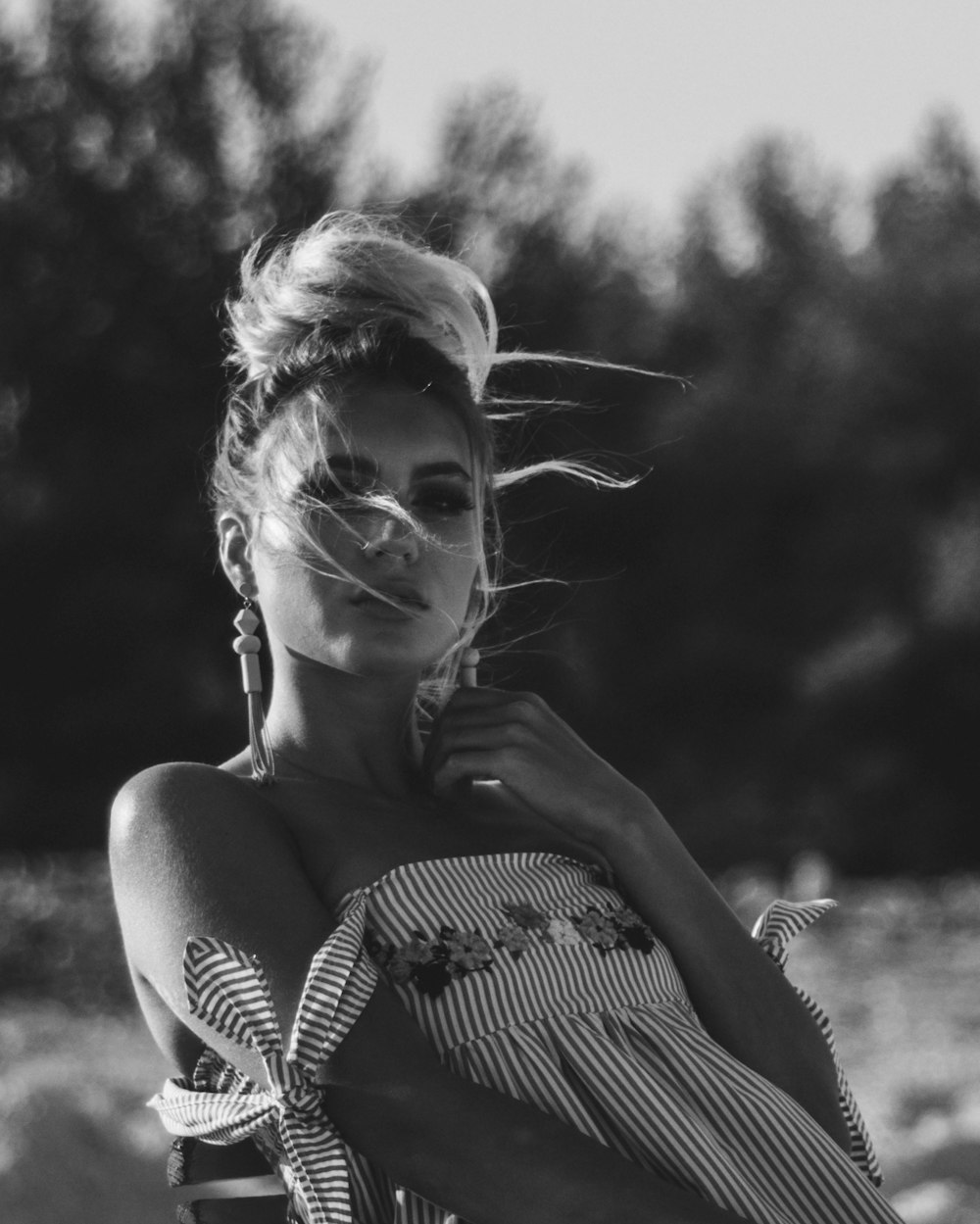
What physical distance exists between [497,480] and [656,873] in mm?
637

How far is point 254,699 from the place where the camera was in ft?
6.59

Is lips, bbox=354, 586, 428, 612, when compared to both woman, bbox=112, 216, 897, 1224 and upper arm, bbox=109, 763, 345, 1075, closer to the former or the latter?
woman, bbox=112, 216, 897, 1224

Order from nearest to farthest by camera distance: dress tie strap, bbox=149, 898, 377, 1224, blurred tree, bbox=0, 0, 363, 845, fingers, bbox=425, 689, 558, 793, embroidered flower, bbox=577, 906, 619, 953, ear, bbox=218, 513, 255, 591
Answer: dress tie strap, bbox=149, 898, 377, 1224
embroidered flower, bbox=577, 906, 619, 953
fingers, bbox=425, 689, 558, 793
ear, bbox=218, 513, 255, 591
blurred tree, bbox=0, 0, 363, 845

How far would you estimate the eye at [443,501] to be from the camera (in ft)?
6.72

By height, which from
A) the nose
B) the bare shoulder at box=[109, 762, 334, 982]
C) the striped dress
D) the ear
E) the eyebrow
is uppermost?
the eyebrow

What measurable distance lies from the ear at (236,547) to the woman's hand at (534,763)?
32 centimetres

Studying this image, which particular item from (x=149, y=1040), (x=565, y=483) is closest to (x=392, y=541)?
(x=149, y=1040)

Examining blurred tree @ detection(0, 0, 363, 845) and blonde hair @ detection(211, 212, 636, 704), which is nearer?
blonde hair @ detection(211, 212, 636, 704)

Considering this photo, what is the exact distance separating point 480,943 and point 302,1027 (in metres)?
0.29

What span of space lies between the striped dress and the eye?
1.42 feet

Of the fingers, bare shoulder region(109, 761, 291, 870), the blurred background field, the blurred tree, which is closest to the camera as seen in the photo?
bare shoulder region(109, 761, 291, 870)

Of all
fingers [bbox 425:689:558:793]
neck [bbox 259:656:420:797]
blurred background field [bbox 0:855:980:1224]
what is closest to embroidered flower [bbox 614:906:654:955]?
fingers [bbox 425:689:558:793]

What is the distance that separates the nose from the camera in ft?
6.40

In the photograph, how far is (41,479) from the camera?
18.2 meters
